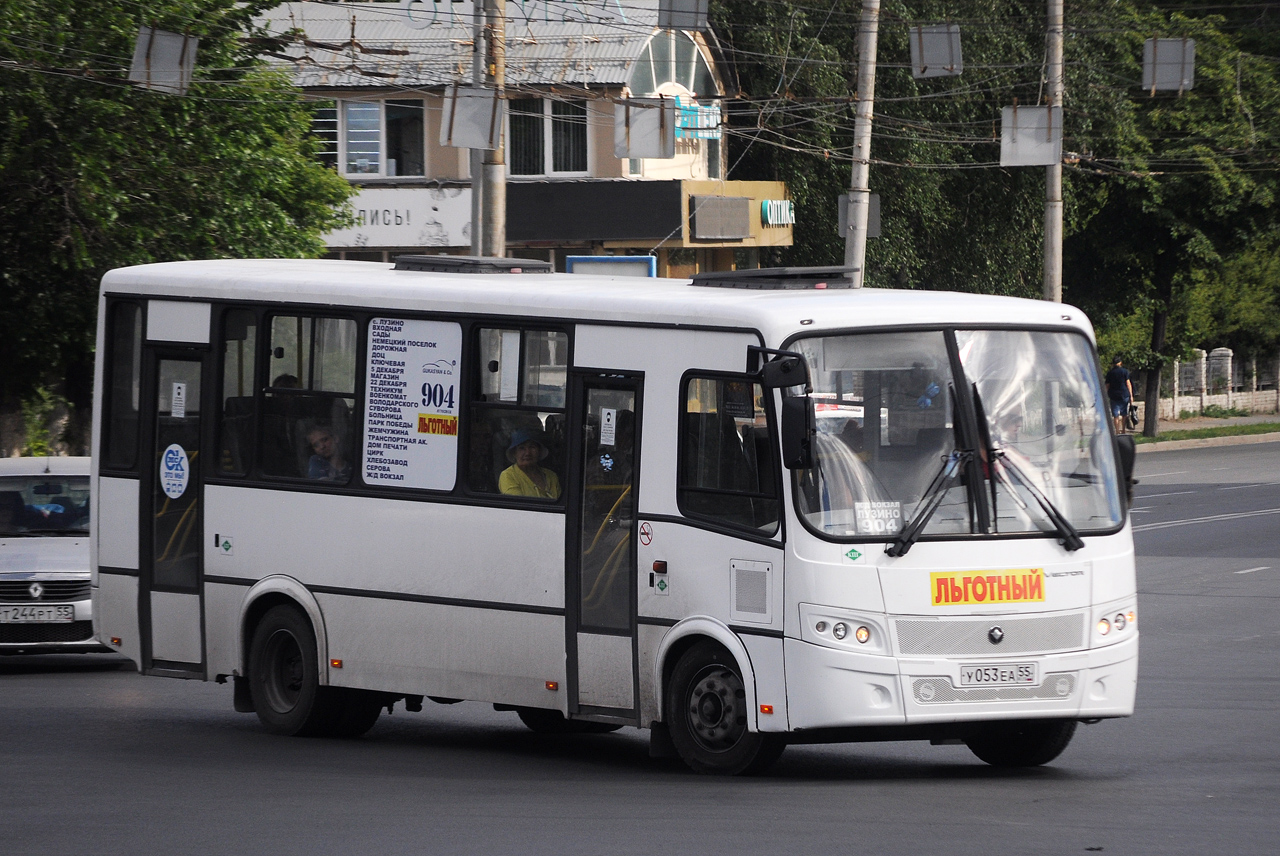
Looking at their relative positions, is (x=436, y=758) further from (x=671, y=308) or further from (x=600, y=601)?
(x=671, y=308)

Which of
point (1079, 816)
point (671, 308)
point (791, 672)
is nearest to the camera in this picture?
point (1079, 816)

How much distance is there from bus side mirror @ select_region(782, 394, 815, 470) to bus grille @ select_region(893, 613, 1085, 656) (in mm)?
895

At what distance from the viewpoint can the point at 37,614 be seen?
15.1m

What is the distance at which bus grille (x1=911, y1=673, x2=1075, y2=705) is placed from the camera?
9.16 m

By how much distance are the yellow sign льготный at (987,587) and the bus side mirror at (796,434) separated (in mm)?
839

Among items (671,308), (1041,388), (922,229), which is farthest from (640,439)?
(922,229)

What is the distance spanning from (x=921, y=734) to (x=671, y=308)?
8.17ft

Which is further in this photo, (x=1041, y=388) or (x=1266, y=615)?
(x=1266, y=615)

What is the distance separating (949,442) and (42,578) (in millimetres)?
8466

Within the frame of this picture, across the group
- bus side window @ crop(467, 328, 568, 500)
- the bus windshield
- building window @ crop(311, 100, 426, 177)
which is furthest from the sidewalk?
the bus windshield

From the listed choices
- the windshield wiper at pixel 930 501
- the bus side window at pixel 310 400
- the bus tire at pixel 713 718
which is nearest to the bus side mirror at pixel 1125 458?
the windshield wiper at pixel 930 501

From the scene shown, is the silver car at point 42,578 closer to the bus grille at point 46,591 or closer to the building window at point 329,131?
the bus grille at point 46,591

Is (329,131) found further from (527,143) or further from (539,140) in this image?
(539,140)

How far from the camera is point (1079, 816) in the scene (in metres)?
8.32
